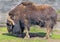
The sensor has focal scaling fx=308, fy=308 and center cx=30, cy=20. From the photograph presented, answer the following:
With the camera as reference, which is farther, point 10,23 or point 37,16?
point 10,23

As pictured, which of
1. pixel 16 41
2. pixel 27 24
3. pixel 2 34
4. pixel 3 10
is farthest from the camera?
pixel 3 10

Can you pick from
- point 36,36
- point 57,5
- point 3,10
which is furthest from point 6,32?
point 57,5

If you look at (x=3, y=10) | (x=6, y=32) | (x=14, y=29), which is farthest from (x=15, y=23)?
(x=3, y=10)

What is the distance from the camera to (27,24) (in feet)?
43.3

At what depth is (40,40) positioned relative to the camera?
1274 cm

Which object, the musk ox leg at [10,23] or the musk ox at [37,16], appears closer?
the musk ox at [37,16]

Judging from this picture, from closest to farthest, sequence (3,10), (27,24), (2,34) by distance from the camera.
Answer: (27,24), (2,34), (3,10)

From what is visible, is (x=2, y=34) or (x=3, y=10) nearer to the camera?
(x=2, y=34)

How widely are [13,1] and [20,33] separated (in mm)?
4250

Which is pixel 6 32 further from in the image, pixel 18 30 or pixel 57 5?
pixel 57 5

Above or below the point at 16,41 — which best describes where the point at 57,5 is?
above

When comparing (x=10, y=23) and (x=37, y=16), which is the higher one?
(x=37, y=16)

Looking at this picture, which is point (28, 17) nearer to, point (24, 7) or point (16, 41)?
point (24, 7)

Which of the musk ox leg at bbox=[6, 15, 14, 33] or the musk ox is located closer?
the musk ox
